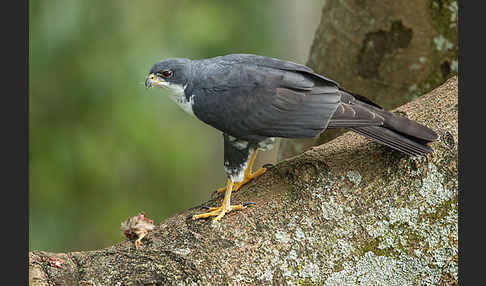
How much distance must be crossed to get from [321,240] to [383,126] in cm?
103

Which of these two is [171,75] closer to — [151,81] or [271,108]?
[151,81]

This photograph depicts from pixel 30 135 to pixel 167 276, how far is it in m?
3.21

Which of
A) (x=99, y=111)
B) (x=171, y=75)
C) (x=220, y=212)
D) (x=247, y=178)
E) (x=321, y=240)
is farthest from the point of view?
(x=99, y=111)

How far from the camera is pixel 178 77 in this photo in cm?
423

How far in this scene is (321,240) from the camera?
11.1 ft

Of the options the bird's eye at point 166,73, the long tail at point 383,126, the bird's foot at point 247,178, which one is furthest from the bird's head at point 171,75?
the long tail at point 383,126

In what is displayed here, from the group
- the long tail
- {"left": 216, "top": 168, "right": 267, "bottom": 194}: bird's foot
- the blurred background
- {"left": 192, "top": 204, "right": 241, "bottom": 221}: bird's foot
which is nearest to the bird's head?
{"left": 216, "top": 168, "right": 267, "bottom": 194}: bird's foot

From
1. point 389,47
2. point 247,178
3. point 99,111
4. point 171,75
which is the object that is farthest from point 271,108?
point 99,111

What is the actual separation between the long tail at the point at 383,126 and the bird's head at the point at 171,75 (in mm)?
1157

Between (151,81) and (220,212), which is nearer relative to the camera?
(220,212)

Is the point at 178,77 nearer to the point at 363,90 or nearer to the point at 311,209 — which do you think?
the point at 311,209

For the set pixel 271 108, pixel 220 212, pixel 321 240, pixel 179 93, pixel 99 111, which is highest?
pixel 99 111

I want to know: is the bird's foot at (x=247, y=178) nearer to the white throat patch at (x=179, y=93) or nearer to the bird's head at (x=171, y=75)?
the white throat patch at (x=179, y=93)

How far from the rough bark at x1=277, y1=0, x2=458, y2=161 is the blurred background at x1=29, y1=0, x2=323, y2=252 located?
157cm
